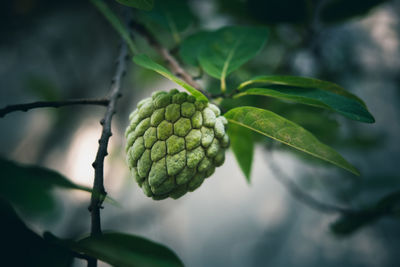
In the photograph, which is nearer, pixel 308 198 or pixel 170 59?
pixel 170 59

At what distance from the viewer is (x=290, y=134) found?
528 millimetres

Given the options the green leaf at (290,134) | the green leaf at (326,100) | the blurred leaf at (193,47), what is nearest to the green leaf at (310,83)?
the green leaf at (326,100)

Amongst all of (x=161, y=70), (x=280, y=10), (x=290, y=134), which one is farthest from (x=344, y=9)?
(x=161, y=70)

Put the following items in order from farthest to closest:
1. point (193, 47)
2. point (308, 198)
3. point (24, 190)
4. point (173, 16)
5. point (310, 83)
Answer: point (308, 198) → point (173, 16) → point (193, 47) → point (310, 83) → point (24, 190)

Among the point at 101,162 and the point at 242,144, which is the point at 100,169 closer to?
the point at 101,162

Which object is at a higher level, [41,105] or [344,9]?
[344,9]

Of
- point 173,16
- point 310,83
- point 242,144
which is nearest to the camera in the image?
point 310,83

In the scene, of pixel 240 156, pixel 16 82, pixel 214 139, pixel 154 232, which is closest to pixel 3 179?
pixel 214 139

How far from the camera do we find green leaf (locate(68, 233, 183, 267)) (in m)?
0.41

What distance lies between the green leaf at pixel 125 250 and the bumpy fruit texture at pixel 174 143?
0.14 m

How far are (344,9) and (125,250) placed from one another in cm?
138

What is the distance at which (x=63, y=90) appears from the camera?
9.75ft

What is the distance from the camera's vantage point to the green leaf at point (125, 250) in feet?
1.33

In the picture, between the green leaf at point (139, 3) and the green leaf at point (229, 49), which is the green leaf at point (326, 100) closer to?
the green leaf at point (229, 49)
